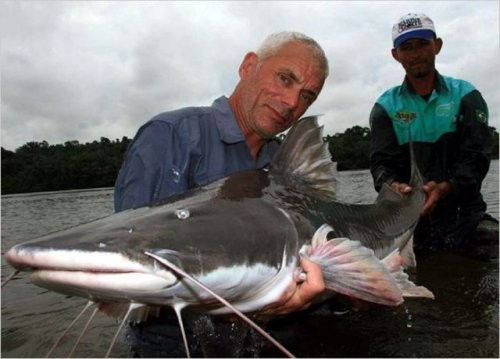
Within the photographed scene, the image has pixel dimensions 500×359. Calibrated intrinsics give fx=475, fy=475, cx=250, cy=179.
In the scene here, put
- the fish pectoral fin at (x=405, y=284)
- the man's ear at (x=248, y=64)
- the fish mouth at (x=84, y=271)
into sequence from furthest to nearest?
the man's ear at (x=248, y=64) → the fish pectoral fin at (x=405, y=284) → the fish mouth at (x=84, y=271)

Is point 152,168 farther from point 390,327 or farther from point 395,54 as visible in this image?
point 395,54

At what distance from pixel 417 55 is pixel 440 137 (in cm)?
95

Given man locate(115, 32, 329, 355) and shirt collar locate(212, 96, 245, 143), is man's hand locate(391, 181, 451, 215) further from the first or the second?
shirt collar locate(212, 96, 245, 143)

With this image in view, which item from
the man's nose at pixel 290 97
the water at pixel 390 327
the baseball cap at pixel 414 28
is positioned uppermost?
the baseball cap at pixel 414 28

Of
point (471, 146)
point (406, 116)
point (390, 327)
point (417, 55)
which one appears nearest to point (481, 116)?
point (471, 146)

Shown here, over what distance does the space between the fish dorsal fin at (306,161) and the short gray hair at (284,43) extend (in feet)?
1.80

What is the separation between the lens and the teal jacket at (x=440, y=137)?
5102mm

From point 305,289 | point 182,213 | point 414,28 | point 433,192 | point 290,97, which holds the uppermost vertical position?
point 414,28

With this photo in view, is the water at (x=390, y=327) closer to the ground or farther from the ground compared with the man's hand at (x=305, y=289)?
closer to the ground

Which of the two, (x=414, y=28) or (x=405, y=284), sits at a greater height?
(x=414, y=28)

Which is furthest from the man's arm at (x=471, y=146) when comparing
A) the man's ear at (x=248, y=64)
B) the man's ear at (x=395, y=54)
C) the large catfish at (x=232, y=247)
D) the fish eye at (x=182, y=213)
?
the fish eye at (x=182, y=213)

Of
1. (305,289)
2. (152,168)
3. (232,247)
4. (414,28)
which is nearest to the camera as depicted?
(232,247)

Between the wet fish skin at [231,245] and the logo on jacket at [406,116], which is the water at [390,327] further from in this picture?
the logo on jacket at [406,116]

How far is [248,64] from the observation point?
3240 mm
